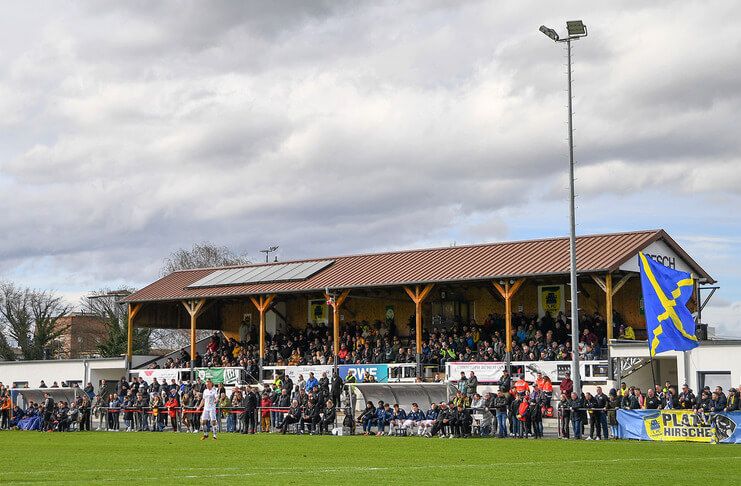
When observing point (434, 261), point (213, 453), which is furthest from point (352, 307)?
point (213, 453)

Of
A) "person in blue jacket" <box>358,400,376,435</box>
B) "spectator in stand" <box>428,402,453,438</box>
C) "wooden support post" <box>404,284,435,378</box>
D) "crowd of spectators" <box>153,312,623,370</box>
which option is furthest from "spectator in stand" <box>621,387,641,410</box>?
"wooden support post" <box>404,284,435,378</box>

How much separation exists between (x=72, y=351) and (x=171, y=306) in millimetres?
37310

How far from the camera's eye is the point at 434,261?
143 ft

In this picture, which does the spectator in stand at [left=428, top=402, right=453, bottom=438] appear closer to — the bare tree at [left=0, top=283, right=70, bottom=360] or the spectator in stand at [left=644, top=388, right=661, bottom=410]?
the spectator in stand at [left=644, top=388, right=661, bottom=410]

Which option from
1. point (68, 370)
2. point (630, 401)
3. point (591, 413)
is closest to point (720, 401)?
point (630, 401)

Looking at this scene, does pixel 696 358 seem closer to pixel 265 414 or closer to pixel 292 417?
pixel 292 417

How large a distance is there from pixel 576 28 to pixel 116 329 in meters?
43.6

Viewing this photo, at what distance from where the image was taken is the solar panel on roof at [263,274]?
47.1m

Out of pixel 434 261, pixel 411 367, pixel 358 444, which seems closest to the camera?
pixel 358 444

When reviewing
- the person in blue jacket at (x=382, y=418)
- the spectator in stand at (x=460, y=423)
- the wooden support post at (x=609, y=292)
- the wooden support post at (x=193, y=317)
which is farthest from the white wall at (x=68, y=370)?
the wooden support post at (x=609, y=292)

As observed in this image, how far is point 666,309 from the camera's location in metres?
28.5

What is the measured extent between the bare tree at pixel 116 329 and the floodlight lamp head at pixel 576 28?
27.9 meters

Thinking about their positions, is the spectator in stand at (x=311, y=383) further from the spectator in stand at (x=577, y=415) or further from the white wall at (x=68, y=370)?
the white wall at (x=68, y=370)

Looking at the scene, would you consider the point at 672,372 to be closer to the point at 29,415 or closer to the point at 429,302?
the point at 429,302
